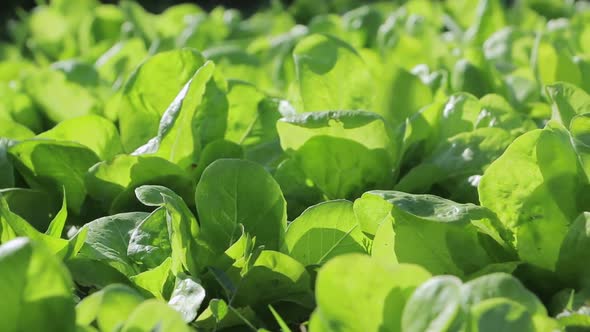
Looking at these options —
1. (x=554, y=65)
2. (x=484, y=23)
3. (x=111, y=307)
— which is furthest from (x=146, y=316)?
(x=484, y=23)

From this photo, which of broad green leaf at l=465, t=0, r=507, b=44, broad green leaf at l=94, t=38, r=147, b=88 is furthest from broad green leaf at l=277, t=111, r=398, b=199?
broad green leaf at l=465, t=0, r=507, b=44

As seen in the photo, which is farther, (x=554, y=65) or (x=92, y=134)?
(x=554, y=65)

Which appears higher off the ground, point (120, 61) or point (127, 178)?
point (127, 178)

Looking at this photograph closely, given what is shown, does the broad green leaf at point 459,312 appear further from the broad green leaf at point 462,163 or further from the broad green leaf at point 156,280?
the broad green leaf at point 462,163

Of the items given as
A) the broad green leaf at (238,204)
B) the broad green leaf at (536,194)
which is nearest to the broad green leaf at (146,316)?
the broad green leaf at (238,204)

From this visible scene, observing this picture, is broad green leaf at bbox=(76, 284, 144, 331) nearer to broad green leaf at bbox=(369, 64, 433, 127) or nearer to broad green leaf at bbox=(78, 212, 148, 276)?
broad green leaf at bbox=(78, 212, 148, 276)

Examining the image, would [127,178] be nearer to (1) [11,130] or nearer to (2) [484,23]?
(1) [11,130]

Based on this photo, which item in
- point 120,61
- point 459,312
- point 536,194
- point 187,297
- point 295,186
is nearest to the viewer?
point 459,312

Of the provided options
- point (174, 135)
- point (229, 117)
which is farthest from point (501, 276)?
point (229, 117)

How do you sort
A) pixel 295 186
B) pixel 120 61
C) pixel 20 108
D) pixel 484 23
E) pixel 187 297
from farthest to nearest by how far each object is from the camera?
pixel 484 23 → pixel 120 61 → pixel 20 108 → pixel 295 186 → pixel 187 297
